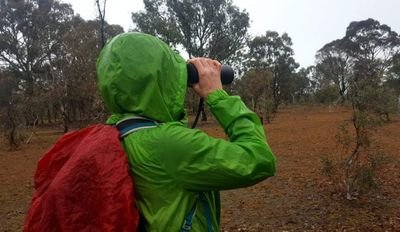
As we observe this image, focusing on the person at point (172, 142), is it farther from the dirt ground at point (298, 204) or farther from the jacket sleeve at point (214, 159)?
the dirt ground at point (298, 204)

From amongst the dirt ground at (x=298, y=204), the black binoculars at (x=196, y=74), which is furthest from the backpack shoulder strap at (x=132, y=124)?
the dirt ground at (x=298, y=204)

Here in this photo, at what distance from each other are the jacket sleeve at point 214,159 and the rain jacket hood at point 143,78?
0.10 m

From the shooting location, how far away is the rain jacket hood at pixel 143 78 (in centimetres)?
126

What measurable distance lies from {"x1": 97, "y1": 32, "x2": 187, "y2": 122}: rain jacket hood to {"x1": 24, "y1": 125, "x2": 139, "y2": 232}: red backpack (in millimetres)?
129

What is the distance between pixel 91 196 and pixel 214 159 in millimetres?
350

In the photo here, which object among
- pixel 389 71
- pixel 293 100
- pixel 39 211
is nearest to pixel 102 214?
pixel 39 211

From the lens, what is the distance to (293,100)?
173ft

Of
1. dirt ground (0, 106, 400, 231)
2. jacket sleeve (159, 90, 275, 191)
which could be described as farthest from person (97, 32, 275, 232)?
dirt ground (0, 106, 400, 231)

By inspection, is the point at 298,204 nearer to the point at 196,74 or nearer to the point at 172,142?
the point at 196,74

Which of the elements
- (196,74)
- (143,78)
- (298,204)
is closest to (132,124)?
(143,78)

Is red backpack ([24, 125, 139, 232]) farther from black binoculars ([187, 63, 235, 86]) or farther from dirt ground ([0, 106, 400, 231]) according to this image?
dirt ground ([0, 106, 400, 231])

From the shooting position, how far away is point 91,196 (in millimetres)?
1213

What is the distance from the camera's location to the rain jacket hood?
1.26m

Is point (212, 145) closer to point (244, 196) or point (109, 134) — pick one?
point (109, 134)
